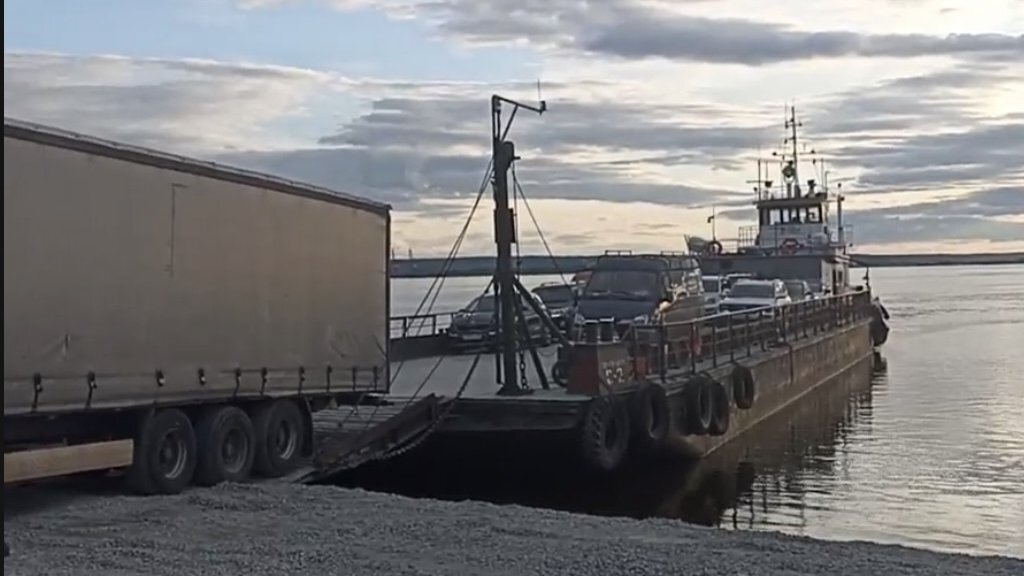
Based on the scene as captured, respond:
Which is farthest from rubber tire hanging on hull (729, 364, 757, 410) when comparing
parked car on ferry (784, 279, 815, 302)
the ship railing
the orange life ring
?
the orange life ring

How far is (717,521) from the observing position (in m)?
17.3

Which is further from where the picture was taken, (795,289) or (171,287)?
(795,289)

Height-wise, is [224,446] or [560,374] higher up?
[560,374]

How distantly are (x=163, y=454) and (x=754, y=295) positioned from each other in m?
27.7

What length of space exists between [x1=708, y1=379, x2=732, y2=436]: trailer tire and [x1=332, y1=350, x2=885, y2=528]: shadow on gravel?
0.97 metres

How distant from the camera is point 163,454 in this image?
13086 mm

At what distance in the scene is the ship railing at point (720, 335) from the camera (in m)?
20.5

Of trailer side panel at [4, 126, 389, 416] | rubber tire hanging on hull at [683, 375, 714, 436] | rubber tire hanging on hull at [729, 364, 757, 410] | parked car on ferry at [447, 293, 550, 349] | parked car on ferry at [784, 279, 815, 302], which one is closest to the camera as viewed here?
trailer side panel at [4, 126, 389, 416]

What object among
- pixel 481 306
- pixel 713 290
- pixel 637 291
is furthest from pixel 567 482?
pixel 713 290

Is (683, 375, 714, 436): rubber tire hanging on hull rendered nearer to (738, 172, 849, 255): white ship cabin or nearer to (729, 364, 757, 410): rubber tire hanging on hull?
(729, 364, 757, 410): rubber tire hanging on hull

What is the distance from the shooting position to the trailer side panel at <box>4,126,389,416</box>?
1102 centimetres

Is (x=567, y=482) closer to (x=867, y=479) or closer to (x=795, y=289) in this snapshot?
(x=867, y=479)

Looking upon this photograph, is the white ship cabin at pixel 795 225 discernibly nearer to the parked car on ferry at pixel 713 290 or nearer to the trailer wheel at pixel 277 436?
A: the parked car on ferry at pixel 713 290

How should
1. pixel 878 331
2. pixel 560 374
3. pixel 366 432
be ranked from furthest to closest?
1. pixel 878 331
2. pixel 560 374
3. pixel 366 432
